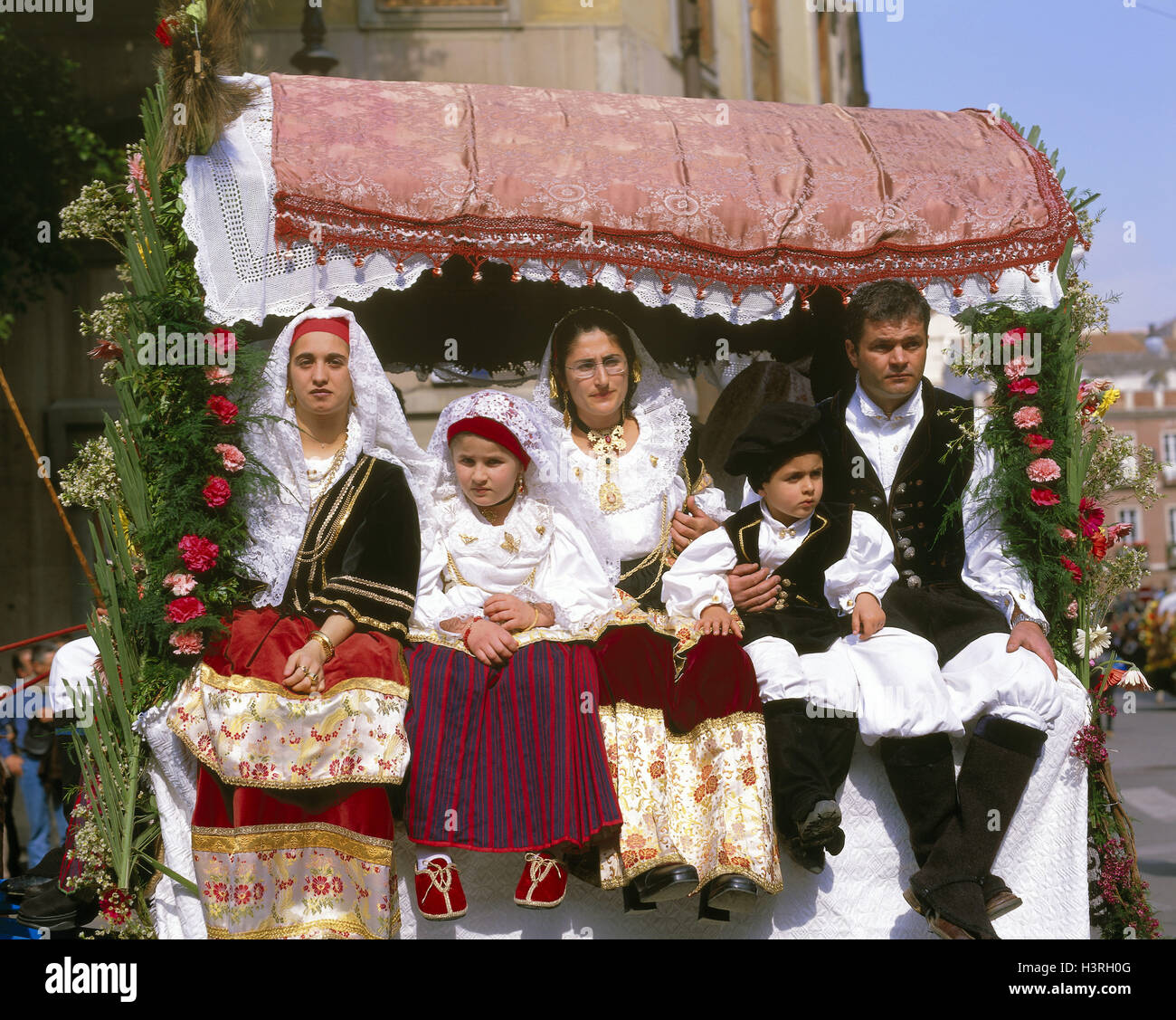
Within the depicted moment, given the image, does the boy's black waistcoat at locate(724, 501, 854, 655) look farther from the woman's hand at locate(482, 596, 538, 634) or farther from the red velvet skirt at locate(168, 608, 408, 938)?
the red velvet skirt at locate(168, 608, 408, 938)

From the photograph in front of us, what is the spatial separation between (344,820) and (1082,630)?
2912 mm

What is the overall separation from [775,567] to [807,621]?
0.25 metres

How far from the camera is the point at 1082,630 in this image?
5.20m

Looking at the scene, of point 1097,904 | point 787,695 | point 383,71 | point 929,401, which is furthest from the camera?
point 383,71

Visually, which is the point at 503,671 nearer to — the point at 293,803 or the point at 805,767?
the point at 293,803

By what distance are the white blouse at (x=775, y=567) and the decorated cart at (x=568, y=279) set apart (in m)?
0.53

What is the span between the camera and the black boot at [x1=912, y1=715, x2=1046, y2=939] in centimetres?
471

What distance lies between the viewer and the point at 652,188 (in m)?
5.19

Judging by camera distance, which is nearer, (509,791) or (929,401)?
(509,791)

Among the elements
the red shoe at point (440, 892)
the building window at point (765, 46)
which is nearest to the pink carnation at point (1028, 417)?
the red shoe at point (440, 892)

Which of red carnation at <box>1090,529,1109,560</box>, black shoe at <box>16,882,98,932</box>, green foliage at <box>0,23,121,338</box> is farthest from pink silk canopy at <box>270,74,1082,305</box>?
green foliage at <box>0,23,121,338</box>

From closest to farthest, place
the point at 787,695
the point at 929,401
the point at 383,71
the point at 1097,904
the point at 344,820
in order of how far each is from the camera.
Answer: the point at 344,820 < the point at 787,695 < the point at 1097,904 < the point at 929,401 < the point at 383,71
